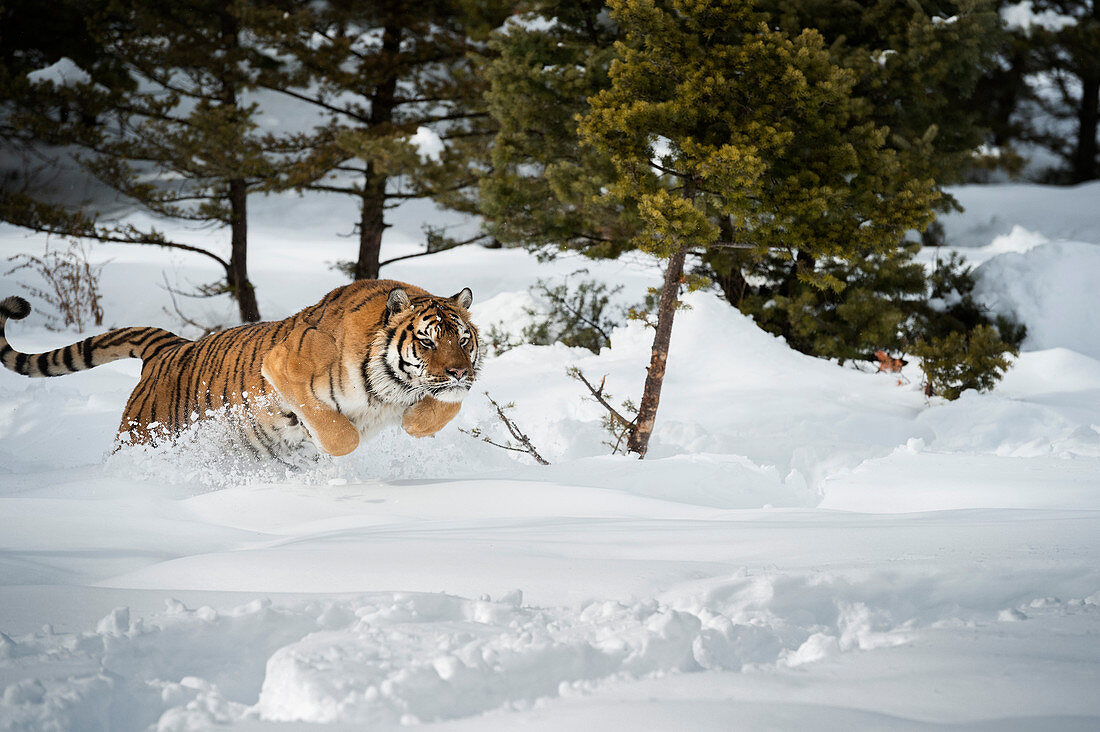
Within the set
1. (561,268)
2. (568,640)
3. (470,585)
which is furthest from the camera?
(561,268)

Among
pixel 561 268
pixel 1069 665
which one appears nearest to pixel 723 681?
pixel 1069 665

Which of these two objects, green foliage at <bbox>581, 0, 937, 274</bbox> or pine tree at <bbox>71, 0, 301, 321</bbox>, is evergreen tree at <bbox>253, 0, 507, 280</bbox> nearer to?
pine tree at <bbox>71, 0, 301, 321</bbox>

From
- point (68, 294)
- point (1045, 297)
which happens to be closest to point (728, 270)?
point (1045, 297)

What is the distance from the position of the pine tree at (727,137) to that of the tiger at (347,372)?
1.42 metres

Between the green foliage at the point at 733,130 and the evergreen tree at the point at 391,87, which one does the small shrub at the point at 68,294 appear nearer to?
the evergreen tree at the point at 391,87

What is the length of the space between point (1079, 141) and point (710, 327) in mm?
15959

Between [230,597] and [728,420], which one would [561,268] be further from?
[230,597]

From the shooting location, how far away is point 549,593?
2.29m

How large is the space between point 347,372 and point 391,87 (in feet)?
26.9

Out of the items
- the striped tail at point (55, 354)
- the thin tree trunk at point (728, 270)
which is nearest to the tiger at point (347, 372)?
the striped tail at point (55, 354)

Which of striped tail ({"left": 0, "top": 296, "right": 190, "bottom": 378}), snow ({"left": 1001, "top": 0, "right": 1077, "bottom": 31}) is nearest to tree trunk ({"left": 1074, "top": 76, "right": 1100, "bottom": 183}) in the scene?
snow ({"left": 1001, "top": 0, "right": 1077, "bottom": 31})

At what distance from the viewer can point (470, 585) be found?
2354 mm

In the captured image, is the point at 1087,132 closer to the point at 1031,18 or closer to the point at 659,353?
the point at 1031,18

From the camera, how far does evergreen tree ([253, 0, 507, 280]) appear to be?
10.3 metres
